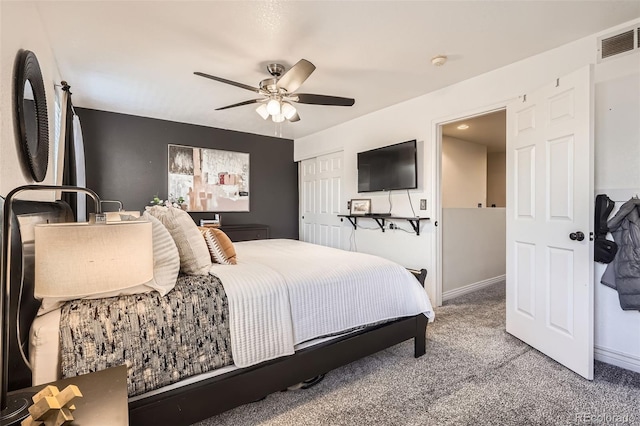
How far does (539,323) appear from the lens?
235 cm

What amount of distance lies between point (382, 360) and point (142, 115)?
Result: 435 centimetres

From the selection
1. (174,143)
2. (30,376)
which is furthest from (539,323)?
(174,143)

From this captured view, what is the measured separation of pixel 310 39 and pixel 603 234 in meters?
2.61

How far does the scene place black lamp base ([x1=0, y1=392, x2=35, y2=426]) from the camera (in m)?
0.76

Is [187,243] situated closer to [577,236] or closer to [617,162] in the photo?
[577,236]

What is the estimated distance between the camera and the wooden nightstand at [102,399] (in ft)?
2.63

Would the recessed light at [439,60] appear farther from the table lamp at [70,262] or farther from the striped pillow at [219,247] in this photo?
the table lamp at [70,262]

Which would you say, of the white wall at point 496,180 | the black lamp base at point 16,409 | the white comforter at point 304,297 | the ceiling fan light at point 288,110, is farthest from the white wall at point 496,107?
the white wall at point 496,180

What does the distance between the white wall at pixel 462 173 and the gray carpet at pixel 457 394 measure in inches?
120

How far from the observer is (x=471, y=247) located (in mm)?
4051

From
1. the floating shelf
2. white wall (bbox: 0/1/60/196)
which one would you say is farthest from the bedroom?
the floating shelf

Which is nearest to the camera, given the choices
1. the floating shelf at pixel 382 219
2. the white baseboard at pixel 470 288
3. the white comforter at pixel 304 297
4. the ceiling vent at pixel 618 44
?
the white comforter at pixel 304 297

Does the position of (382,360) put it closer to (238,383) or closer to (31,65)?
(238,383)
